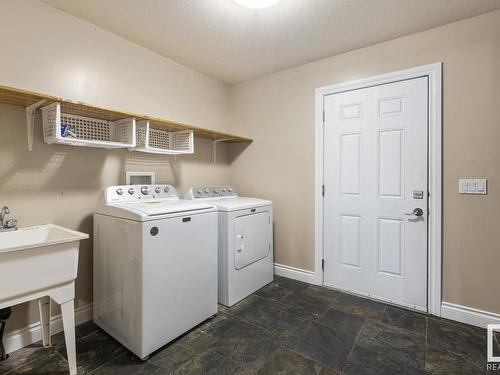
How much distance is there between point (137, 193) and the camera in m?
2.22

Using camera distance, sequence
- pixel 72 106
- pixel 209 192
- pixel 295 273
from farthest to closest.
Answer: pixel 295 273 → pixel 209 192 → pixel 72 106

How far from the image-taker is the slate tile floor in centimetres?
161

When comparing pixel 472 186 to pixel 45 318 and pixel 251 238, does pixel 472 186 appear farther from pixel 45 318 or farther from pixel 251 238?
pixel 45 318

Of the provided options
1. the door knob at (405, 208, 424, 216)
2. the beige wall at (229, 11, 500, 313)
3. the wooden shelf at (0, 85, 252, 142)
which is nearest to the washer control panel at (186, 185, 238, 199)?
the wooden shelf at (0, 85, 252, 142)

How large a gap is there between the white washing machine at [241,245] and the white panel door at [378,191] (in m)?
0.65

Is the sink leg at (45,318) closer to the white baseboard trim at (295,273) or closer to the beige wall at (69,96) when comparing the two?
the beige wall at (69,96)

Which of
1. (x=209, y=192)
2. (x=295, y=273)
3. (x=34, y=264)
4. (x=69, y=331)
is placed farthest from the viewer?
(x=295, y=273)

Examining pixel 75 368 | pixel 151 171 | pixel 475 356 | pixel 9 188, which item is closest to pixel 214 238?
pixel 151 171

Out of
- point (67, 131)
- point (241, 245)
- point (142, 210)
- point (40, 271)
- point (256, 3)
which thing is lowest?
point (241, 245)

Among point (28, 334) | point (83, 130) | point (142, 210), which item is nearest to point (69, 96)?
point (83, 130)

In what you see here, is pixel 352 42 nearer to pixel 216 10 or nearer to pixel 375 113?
pixel 375 113

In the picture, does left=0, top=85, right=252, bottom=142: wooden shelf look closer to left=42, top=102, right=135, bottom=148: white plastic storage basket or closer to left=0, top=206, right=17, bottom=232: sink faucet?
left=42, top=102, right=135, bottom=148: white plastic storage basket

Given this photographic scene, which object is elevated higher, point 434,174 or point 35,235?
point 434,174

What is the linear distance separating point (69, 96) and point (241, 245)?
6.13 feet
